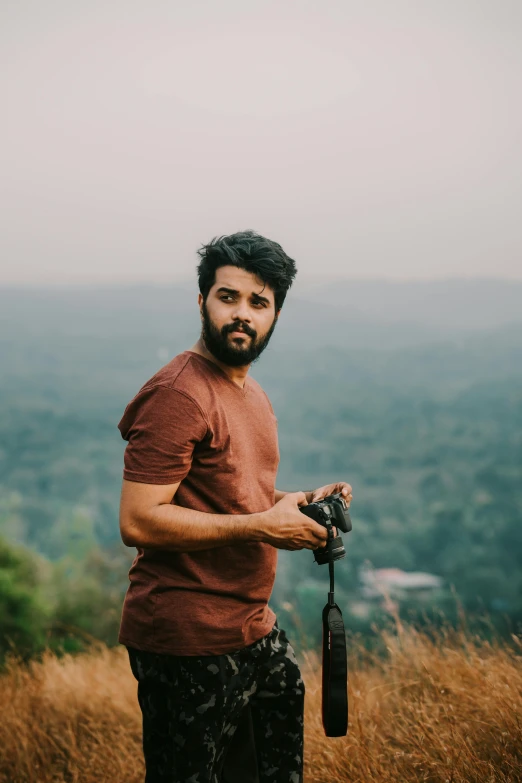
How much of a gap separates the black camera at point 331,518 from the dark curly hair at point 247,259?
1.98 ft

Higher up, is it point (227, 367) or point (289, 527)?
point (227, 367)

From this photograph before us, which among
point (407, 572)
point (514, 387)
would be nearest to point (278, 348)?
point (514, 387)

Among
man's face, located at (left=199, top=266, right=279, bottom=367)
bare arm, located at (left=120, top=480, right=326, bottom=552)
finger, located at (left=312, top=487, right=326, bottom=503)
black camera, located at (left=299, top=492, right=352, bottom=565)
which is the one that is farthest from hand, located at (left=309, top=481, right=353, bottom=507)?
man's face, located at (left=199, top=266, right=279, bottom=367)

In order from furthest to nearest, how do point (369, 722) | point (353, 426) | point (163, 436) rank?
point (353, 426) < point (369, 722) < point (163, 436)

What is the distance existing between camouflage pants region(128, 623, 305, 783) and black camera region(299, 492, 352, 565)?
0.32 metres

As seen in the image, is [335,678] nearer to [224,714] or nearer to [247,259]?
[224,714]

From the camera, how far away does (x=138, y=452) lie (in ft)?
5.13

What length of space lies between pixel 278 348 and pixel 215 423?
3606cm

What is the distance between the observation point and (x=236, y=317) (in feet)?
5.85

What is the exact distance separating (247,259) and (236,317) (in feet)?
0.55

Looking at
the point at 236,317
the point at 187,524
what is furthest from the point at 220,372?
the point at 187,524

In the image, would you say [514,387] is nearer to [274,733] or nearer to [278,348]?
[278,348]

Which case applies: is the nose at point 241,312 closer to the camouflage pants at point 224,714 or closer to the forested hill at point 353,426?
the camouflage pants at point 224,714

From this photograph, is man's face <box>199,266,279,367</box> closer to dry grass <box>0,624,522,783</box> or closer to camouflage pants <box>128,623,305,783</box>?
camouflage pants <box>128,623,305,783</box>
